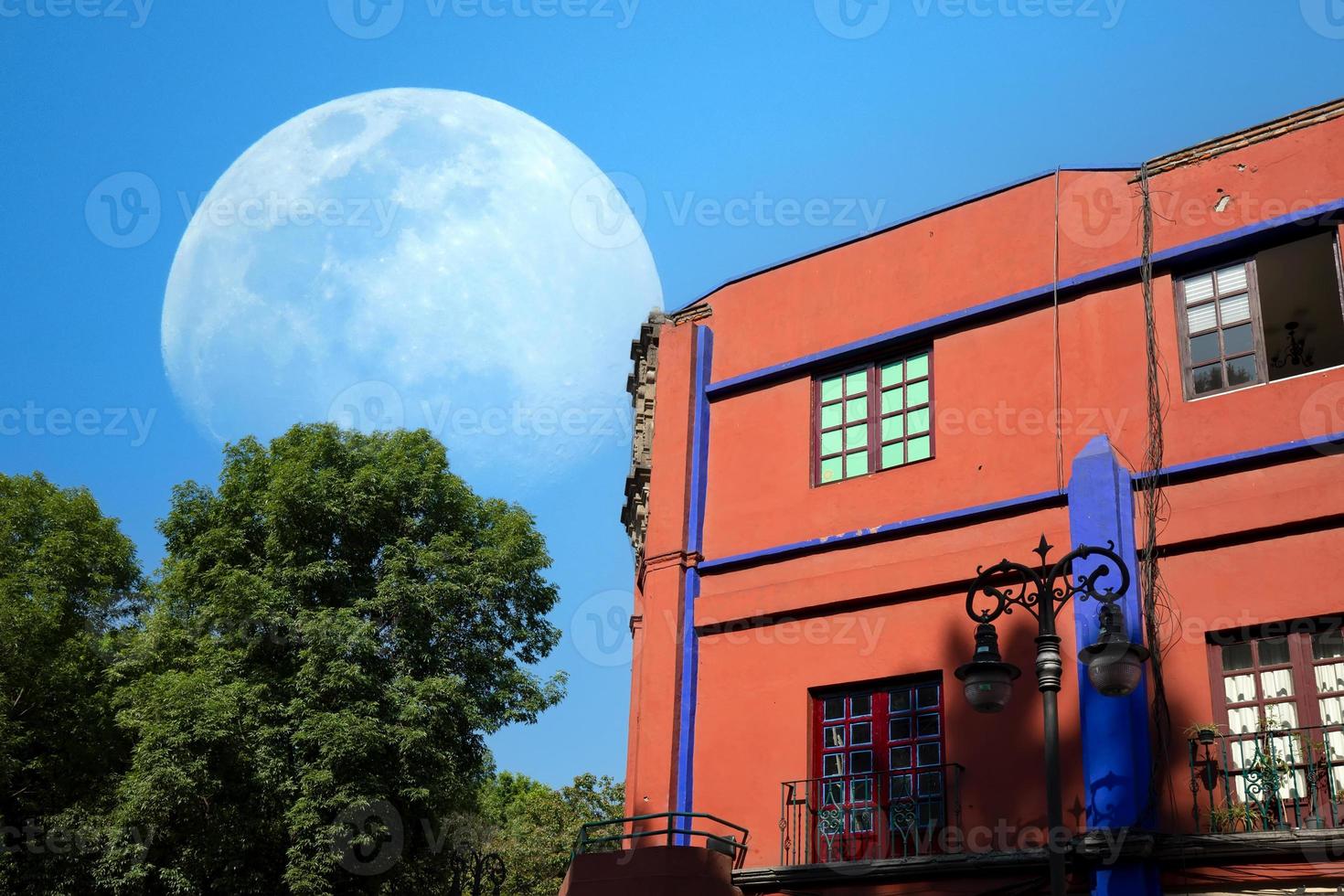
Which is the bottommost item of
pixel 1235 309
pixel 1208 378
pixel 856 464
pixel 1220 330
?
pixel 856 464

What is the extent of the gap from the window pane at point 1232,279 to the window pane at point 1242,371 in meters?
0.76

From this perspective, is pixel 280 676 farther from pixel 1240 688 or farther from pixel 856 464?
pixel 1240 688

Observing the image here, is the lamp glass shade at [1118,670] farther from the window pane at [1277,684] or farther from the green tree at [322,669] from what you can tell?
the green tree at [322,669]

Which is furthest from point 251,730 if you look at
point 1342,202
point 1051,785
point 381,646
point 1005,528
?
point 1342,202

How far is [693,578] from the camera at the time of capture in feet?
52.8

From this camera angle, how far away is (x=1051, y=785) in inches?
398

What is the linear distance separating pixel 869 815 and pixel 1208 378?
545 centimetres

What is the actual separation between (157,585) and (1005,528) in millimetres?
13993

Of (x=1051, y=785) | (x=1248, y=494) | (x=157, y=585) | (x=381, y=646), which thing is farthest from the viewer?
(x=157, y=585)

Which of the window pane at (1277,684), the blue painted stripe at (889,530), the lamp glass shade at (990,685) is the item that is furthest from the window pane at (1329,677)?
the lamp glass shade at (990,685)

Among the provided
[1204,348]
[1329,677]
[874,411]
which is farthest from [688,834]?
[1204,348]

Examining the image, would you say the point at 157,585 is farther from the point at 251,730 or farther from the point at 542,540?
the point at 542,540

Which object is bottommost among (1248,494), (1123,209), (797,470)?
(1248,494)

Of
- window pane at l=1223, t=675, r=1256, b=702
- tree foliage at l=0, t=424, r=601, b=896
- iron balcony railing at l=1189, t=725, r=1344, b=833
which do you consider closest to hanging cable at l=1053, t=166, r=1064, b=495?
window pane at l=1223, t=675, r=1256, b=702
